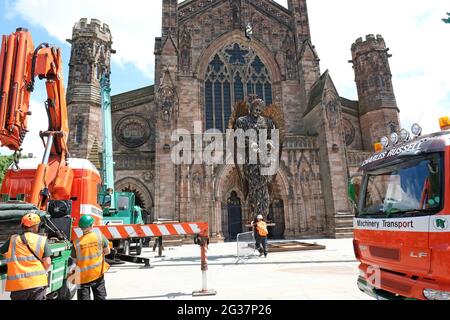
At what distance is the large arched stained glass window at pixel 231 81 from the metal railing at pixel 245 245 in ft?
38.2

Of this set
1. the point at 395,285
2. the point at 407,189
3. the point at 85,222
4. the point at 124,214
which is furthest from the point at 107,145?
the point at 395,285

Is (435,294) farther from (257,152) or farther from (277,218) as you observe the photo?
(277,218)

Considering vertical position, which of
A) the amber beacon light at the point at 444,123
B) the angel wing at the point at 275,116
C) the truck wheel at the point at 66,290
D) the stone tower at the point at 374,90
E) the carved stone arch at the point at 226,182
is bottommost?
the truck wheel at the point at 66,290

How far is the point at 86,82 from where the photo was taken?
2000cm

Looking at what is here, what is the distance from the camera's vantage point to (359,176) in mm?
5098

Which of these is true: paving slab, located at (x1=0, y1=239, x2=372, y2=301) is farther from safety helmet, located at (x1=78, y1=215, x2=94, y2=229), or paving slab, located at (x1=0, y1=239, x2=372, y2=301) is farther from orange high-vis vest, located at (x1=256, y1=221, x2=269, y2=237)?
safety helmet, located at (x1=78, y1=215, x2=94, y2=229)

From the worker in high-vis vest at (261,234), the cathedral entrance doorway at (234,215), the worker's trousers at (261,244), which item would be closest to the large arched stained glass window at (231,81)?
the cathedral entrance doorway at (234,215)

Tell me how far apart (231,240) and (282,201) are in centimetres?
407

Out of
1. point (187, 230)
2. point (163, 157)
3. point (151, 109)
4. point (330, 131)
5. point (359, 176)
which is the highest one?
point (151, 109)

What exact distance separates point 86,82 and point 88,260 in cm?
1913

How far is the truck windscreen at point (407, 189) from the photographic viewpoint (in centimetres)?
324

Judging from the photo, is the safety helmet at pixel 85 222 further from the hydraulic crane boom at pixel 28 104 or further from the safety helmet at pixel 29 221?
the hydraulic crane boom at pixel 28 104
